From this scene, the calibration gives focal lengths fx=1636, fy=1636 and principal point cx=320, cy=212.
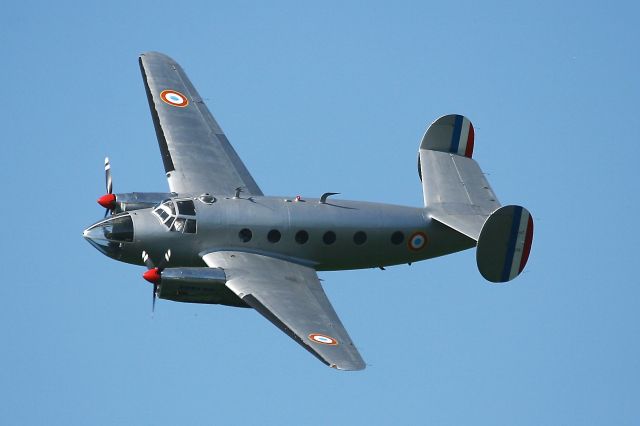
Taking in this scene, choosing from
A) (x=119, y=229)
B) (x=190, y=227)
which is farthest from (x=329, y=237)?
(x=119, y=229)

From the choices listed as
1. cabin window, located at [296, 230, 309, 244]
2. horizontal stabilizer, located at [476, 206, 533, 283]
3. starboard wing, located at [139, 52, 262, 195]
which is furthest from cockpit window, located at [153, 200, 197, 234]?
horizontal stabilizer, located at [476, 206, 533, 283]

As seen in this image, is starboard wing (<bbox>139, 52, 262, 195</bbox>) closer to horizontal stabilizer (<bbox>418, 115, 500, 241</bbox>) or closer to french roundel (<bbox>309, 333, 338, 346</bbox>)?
horizontal stabilizer (<bbox>418, 115, 500, 241</bbox>)

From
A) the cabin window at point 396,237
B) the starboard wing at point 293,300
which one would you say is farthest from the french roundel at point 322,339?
the cabin window at point 396,237

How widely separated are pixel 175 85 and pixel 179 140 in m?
3.71

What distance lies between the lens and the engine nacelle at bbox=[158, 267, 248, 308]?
45562 millimetres

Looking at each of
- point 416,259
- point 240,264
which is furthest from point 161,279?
point 416,259

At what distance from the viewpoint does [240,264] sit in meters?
47.0

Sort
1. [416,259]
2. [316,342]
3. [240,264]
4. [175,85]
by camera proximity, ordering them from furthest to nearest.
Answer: [175,85] → [416,259] → [240,264] → [316,342]

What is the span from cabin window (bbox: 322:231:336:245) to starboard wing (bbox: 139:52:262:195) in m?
3.37

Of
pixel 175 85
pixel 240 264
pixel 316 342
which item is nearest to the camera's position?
pixel 316 342

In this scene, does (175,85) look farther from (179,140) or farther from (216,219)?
(216,219)

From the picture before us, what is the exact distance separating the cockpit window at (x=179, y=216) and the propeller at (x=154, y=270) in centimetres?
76

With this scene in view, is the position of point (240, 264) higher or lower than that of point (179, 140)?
lower

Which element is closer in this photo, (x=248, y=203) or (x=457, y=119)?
(x=248, y=203)
